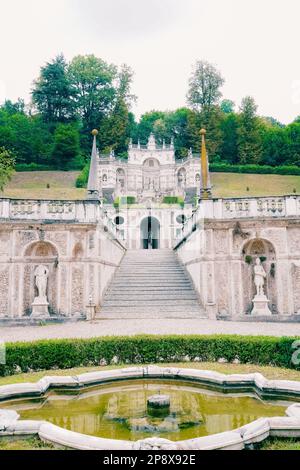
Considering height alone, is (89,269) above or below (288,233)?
below

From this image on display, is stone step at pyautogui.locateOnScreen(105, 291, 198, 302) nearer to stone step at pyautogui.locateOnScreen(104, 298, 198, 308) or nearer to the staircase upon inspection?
the staircase

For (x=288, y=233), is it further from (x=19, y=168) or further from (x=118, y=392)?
(x=19, y=168)

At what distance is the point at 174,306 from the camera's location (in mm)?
16859

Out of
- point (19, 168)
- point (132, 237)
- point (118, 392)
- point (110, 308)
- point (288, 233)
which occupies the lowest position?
point (118, 392)

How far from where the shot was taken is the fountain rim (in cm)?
414

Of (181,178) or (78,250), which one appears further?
(181,178)

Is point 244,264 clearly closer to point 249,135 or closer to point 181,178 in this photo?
point 181,178

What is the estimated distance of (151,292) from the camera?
18344 mm

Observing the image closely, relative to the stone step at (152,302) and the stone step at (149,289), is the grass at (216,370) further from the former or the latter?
the stone step at (149,289)

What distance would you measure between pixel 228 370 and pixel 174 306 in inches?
343

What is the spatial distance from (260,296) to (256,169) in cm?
A: 5417

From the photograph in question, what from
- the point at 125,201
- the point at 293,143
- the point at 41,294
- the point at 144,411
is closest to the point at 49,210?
the point at 41,294

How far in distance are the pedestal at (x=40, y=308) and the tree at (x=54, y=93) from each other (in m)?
65.2
